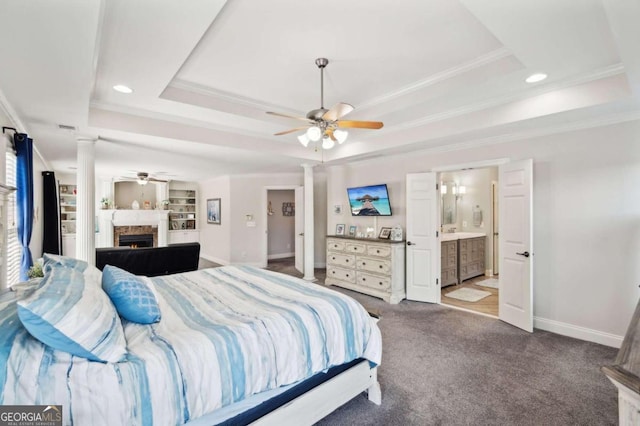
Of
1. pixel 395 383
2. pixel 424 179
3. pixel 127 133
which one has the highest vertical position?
pixel 127 133

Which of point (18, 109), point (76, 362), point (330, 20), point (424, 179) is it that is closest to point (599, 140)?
point (424, 179)

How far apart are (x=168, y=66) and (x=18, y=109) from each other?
1579 millimetres

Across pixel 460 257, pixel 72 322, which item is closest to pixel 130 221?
pixel 72 322

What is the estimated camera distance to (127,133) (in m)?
3.46

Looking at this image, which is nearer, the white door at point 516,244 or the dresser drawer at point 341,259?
the white door at point 516,244

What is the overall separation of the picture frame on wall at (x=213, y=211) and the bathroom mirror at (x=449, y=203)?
5.46 meters

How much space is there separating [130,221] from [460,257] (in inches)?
319

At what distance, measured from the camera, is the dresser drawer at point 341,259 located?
201 inches

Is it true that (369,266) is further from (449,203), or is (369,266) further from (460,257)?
(449,203)

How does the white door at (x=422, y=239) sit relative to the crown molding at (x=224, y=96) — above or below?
below

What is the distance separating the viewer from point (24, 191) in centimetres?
320

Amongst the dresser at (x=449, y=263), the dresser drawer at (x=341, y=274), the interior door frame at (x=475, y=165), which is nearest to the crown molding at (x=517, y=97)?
the interior door frame at (x=475, y=165)

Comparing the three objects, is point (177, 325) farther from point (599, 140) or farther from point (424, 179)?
point (599, 140)

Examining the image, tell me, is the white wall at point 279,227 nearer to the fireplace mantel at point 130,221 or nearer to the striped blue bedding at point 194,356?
the fireplace mantel at point 130,221
